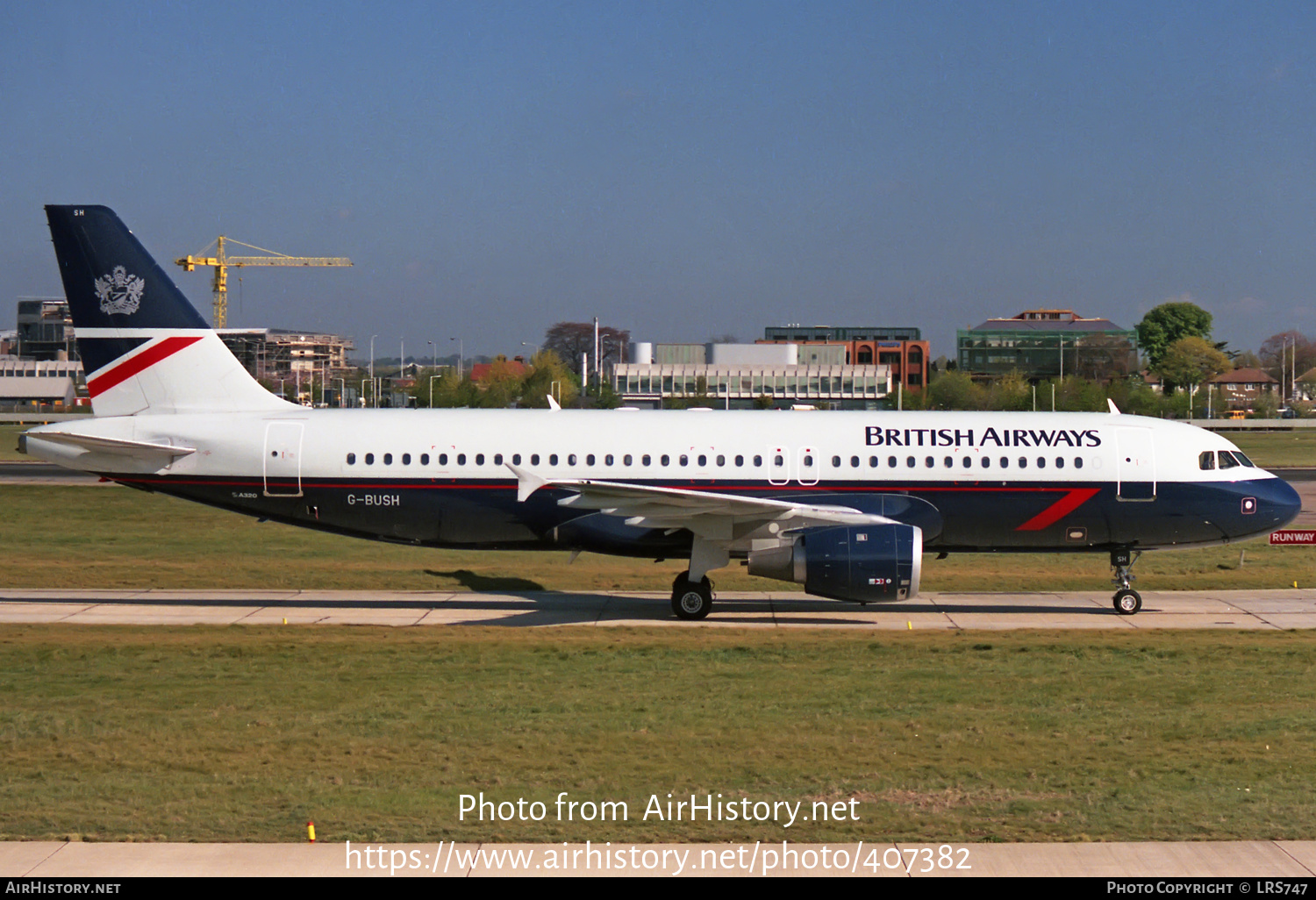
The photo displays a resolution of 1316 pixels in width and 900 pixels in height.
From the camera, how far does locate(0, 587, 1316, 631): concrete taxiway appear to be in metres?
25.2

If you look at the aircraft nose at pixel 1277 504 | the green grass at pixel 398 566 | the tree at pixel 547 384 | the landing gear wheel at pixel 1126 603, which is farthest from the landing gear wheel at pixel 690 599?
the tree at pixel 547 384

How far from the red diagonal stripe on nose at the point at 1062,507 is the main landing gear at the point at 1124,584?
61.2 inches

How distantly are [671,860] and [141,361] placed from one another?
20396 mm

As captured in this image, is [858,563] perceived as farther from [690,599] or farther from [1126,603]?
[1126,603]

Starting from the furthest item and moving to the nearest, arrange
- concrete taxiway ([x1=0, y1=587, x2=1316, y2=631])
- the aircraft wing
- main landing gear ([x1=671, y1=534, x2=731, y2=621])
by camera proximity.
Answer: main landing gear ([x1=671, y1=534, x2=731, y2=621]) → concrete taxiway ([x1=0, y1=587, x2=1316, y2=631]) → the aircraft wing

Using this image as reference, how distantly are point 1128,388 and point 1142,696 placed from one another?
96.9 meters

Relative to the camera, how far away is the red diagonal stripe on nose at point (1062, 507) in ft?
86.0

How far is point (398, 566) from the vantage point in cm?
3288

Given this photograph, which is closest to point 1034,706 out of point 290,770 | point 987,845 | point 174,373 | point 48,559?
point 987,845

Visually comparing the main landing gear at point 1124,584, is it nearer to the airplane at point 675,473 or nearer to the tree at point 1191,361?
the airplane at point 675,473

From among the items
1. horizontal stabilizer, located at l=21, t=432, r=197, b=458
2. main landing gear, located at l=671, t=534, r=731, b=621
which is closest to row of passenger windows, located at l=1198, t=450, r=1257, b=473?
main landing gear, located at l=671, t=534, r=731, b=621

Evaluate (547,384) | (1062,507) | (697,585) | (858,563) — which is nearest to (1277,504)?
(1062,507)

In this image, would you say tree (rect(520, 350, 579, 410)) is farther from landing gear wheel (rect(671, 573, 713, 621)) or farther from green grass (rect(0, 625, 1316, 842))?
green grass (rect(0, 625, 1316, 842))

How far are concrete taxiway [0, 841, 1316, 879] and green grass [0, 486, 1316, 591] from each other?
19162 mm
